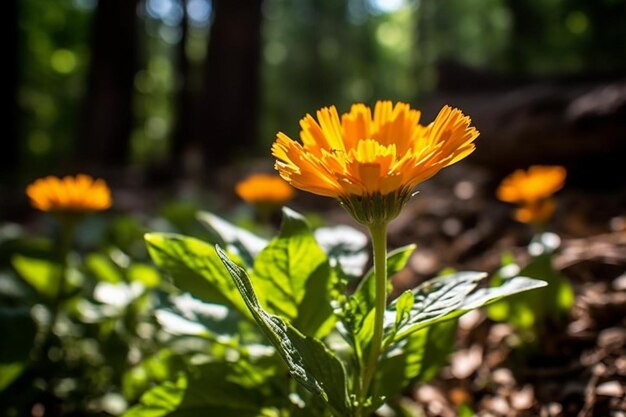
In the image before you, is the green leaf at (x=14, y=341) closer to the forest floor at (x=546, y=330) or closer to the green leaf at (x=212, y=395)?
the green leaf at (x=212, y=395)

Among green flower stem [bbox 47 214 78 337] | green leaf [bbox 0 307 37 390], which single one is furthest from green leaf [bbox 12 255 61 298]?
green leaf [bbox 0 307 37 390]

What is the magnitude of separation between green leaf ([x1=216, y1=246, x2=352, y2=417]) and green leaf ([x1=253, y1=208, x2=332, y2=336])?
0.66ft

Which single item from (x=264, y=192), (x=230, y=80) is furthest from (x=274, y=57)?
(x=264, y=192)

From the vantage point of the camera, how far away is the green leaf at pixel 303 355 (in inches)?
33.3

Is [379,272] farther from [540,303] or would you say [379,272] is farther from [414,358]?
[540,303]

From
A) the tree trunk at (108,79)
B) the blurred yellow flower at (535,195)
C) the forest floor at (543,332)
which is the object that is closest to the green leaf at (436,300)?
the forest floor at (543,332)

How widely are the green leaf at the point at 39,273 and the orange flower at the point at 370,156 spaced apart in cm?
143

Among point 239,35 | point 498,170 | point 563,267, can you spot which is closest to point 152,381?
point 563,267

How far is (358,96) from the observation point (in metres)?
16.7

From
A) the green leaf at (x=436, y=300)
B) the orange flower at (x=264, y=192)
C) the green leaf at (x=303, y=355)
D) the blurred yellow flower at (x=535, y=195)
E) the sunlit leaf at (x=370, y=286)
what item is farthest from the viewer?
the orange flower at (x=264, y=192)

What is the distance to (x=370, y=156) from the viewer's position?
850 mm

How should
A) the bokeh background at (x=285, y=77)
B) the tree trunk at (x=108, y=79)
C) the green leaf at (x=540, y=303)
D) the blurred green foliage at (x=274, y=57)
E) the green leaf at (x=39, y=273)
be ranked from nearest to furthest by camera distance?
the green leaf at (x=540, y=303), the green leaf at (x=39, y=273), the bokeh background at (x=285, y=77), the tree trunk at (x=108, y=79), the blurred green foliage at (x=274, y=57)

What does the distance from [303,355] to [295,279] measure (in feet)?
0.87

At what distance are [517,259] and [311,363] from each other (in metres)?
1.48
